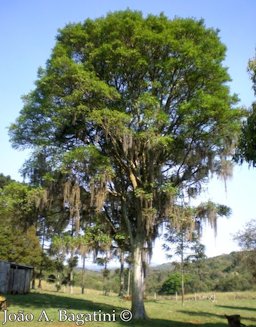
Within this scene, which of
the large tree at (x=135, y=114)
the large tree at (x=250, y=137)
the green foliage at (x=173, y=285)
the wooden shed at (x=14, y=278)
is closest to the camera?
the large tree at (x=250, y=137)

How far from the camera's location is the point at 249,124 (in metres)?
12.8

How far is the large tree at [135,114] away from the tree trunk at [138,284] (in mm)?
55

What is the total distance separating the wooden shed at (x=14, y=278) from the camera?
3518cm

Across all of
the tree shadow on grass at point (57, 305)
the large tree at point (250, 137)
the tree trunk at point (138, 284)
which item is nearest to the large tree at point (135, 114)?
the tree trunk at point (138, 284)

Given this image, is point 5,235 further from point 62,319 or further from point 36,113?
point 62,319

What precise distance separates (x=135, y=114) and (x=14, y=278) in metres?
22.6

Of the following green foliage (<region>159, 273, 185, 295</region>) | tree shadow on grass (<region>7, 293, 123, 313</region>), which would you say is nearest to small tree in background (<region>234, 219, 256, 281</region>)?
tree shadow on grass (<region>7, 293, 123, 313</region>)

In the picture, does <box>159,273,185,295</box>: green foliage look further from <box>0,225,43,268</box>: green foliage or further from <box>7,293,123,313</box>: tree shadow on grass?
<box>7,293,123,313</box>: tree shadow on grass

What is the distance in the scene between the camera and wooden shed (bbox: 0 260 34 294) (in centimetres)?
3518

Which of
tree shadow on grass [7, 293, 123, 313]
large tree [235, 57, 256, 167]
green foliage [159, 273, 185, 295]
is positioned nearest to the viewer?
large tree [235, 57, 256, 167]

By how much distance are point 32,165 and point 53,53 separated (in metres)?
6.64

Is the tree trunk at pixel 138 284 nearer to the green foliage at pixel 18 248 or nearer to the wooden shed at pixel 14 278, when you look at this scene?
the wooden shed at pixel 14 278

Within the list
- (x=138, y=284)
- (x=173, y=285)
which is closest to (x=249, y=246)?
(x=138, y=284)

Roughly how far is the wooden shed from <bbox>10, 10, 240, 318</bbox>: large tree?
16233 mm
